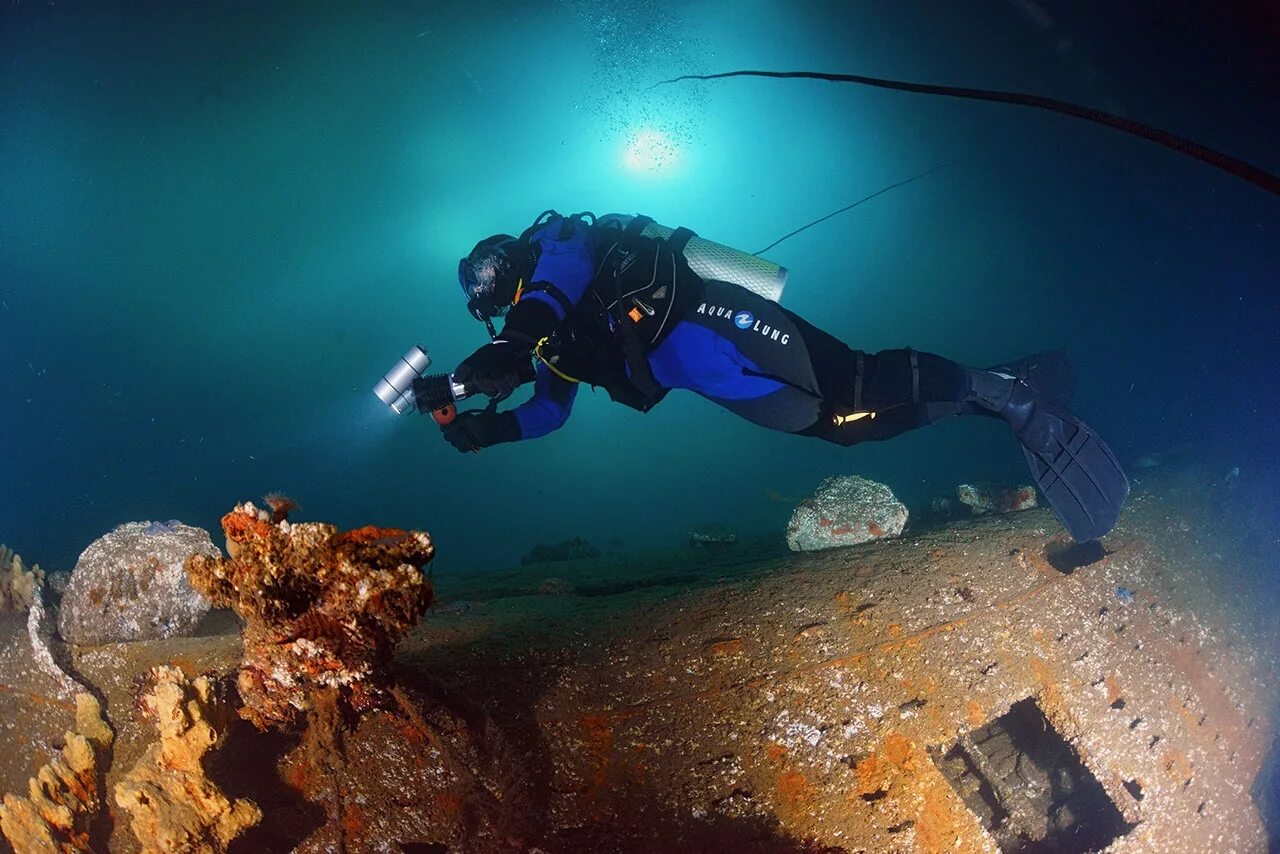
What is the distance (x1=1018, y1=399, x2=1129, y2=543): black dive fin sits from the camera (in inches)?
164

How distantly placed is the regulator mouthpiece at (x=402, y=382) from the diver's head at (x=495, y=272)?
533mm

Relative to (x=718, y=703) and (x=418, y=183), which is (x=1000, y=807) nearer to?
(x=718, y=703)

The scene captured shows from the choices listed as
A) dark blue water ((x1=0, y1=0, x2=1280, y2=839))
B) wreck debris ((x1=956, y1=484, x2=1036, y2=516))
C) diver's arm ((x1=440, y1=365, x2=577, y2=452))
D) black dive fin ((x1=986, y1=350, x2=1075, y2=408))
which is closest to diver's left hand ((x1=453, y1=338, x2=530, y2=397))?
diver's arm ((x1=440, y1=365, x2=577, y2=452))

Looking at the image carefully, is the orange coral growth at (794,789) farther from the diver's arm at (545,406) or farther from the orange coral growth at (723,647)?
the diver's arm at (545,406)

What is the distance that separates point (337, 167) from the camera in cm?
3269

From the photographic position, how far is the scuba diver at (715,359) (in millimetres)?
4016

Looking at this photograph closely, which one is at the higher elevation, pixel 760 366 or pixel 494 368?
pixel 494 368

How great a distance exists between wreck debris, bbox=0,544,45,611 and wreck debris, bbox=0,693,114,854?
7.73 ft

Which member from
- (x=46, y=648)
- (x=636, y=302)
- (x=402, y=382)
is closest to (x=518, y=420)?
(x=402, y=382)

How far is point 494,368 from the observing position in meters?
3.37

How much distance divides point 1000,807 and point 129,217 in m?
48.7

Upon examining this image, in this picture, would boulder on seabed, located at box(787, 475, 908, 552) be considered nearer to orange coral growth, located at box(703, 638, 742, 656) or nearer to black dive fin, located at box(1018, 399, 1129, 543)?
black dive fin, located at box(1018, 399, 1129, 543)

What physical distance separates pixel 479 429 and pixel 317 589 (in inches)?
89.9

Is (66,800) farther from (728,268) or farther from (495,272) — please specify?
(728,268)
